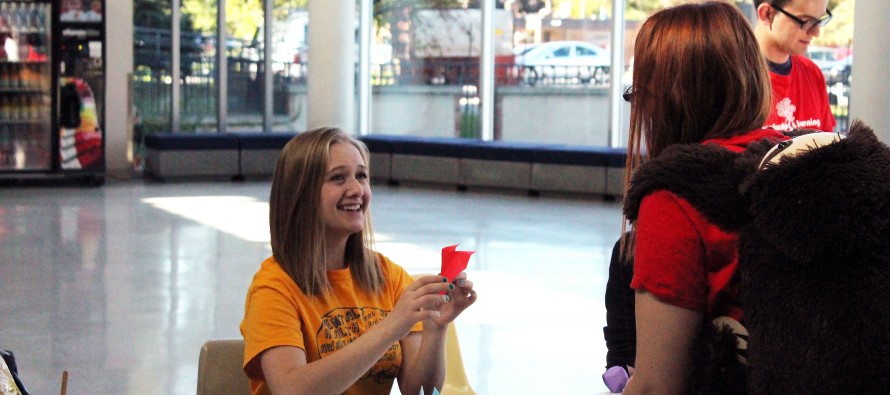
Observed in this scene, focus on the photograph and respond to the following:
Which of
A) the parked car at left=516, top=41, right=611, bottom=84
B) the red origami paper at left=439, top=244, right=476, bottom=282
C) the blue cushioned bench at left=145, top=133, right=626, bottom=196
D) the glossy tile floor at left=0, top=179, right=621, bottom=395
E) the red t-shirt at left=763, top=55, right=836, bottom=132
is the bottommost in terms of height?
the glossy tile floor at left=0, top=179, right=621, bottom=395

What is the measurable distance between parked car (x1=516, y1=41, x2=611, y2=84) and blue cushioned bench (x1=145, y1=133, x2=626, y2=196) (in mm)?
982

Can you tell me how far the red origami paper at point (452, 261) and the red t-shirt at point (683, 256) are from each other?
60 centimetres

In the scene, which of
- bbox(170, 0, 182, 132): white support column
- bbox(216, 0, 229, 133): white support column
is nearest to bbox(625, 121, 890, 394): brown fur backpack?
bbox(170, 0, 182, 132): white support column

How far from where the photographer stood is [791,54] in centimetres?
299

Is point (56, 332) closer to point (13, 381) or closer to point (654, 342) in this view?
point (13, 381)

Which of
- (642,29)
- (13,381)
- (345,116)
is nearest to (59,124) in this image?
(345,116)

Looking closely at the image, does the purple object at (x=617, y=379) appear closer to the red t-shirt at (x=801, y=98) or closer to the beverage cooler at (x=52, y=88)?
the red t-shirt at (x=801, y=98)

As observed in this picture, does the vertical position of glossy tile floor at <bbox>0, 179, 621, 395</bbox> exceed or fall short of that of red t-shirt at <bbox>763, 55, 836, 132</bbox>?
it falls short

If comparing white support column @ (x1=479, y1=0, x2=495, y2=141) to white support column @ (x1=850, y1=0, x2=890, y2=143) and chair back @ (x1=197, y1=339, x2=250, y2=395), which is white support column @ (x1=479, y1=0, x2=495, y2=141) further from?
chair back @ (x1=197, y1=339, x2=250, y2=395)

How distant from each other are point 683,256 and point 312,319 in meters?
1.04

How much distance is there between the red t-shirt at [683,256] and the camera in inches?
56.8

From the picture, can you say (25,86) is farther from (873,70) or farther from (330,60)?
(873,70)

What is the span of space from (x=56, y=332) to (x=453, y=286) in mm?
4106

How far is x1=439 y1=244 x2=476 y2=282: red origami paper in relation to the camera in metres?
2.04
